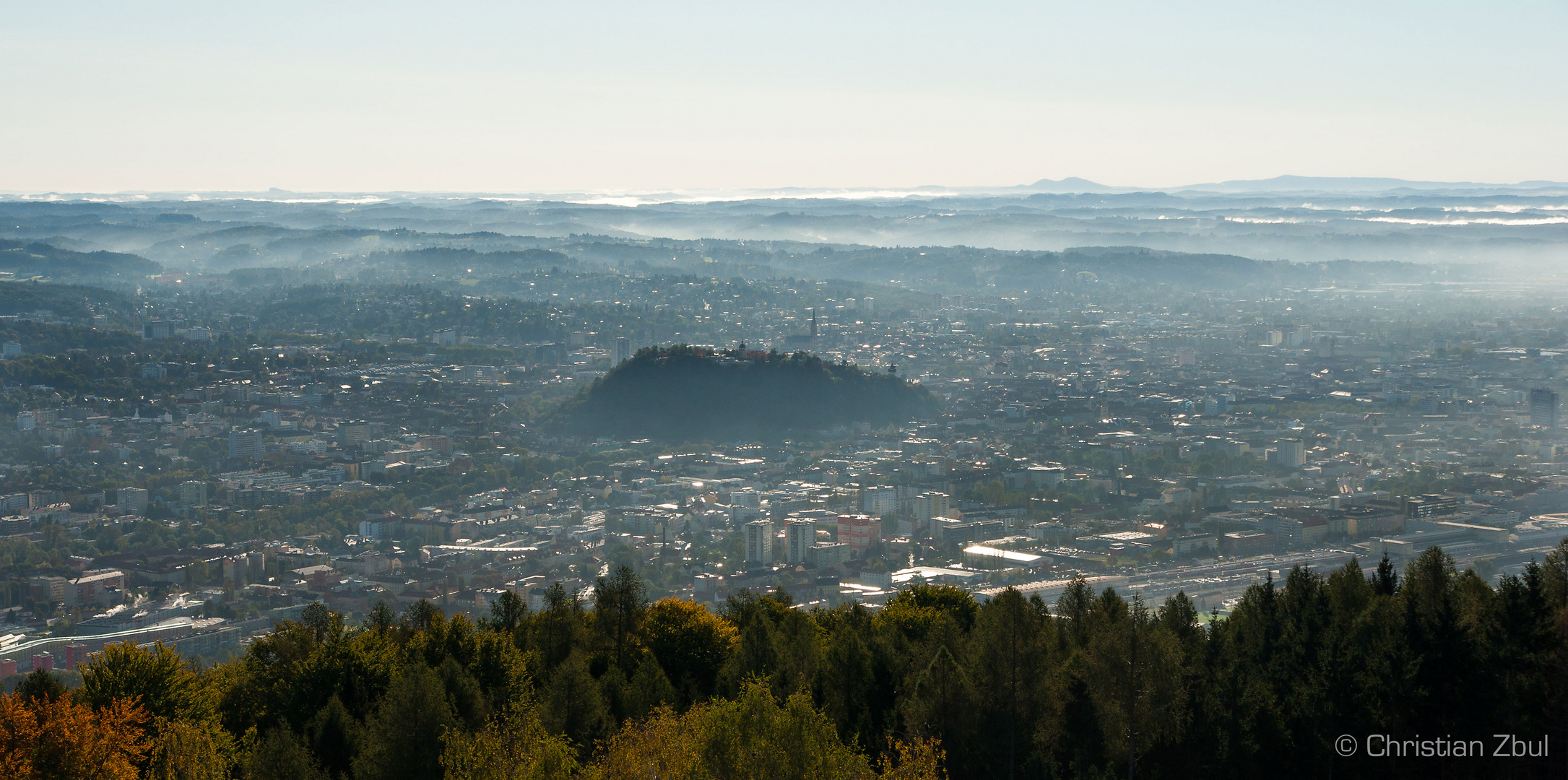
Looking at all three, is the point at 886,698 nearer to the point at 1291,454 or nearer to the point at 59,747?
the point at 59,747

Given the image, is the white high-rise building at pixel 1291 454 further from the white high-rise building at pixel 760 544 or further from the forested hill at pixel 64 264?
the forested hill at pixel 64 264

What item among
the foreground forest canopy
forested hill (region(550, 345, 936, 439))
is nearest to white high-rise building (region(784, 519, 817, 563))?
the foreground forest canopy

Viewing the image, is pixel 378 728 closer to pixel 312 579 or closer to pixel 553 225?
pixel 312 579

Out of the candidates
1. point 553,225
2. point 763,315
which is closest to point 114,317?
point 763,315

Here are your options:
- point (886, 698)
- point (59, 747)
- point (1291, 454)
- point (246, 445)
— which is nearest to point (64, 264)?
point (246, 445)

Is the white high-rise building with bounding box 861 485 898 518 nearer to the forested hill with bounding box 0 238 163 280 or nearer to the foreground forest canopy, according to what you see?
the foreground forest canopy
